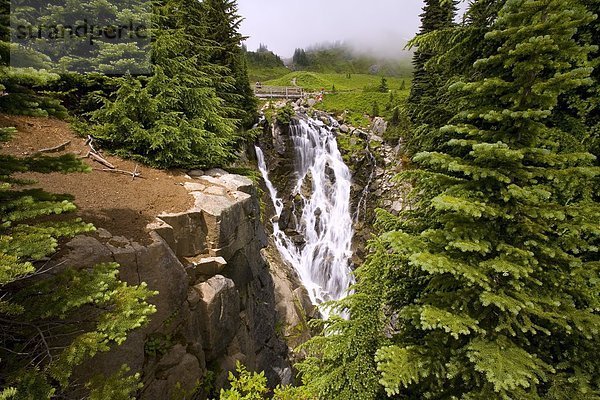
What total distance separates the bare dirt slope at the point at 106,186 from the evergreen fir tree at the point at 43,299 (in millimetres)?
3231

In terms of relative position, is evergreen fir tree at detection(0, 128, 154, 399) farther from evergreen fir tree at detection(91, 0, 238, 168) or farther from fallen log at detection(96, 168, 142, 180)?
evergreen fir tree at detection(91, 0, 238, 168)

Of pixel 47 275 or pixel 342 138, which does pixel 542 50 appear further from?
pixel 342 138

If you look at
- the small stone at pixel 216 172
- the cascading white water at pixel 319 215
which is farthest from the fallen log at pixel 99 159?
the cascading white water at pixel 319 215

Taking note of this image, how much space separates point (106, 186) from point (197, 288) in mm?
4015

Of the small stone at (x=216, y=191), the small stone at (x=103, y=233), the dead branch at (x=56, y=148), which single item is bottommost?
the small stone at (x=216, y=191)

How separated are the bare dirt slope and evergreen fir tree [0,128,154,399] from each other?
10.6 ft

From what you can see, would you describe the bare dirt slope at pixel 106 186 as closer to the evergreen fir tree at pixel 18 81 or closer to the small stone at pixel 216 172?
the small stone at pixel 216 172

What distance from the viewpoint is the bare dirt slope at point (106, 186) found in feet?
23.3

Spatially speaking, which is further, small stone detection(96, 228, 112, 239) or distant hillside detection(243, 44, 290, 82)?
distant hillside detection(243, 44, 290, 82)

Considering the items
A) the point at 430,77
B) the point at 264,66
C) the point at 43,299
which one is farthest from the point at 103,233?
the point at 264,66

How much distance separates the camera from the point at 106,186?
27.1 ft

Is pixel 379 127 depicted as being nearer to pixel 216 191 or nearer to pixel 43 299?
pixel 216 191

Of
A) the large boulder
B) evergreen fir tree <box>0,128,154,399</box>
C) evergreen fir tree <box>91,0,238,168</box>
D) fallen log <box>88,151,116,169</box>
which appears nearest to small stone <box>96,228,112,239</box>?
evergreen fir tree <box>0,128,154,399</box>

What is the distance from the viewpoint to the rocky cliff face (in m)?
6.20
